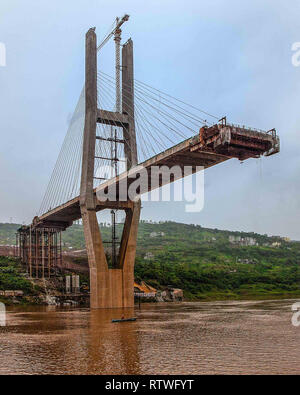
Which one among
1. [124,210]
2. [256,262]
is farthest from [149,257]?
[124,210]

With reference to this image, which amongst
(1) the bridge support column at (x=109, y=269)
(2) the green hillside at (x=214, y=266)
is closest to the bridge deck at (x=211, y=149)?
(1) the bridge support column at (x=109, y=269)

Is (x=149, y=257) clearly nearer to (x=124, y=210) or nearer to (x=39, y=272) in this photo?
(x=39, y=272)

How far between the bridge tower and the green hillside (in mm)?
25215

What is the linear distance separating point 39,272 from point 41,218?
11.0 m

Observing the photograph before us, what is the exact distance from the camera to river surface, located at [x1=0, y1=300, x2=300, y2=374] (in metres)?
18.6

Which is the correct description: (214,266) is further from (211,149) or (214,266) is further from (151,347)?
(151,347)

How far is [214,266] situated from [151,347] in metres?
95.4

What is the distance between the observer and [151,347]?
2389 cm

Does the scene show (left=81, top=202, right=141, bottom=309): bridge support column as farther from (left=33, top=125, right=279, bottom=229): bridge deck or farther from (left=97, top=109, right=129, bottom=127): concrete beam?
(left=97, top=109, right=129, bottom=127): concrete beam

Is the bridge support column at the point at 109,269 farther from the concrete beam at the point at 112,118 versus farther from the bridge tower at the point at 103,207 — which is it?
the concrete beam at the point at 112,118

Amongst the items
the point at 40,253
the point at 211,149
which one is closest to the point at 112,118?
the point at 211,149

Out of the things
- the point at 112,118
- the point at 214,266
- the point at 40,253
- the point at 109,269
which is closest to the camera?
the point at 109,269
